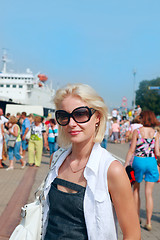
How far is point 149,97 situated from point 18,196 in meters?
69.1

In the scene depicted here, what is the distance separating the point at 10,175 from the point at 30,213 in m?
7.33

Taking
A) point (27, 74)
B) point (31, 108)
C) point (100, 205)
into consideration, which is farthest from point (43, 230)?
point (27, 74)

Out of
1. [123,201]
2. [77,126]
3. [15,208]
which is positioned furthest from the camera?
[15,208]

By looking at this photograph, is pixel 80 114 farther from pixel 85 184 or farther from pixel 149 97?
pixel 149 97

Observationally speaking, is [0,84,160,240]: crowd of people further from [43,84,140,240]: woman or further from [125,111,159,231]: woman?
[125,111,159,231]: woman

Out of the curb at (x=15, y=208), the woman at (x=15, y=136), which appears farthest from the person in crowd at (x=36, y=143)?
the curb at (x=15, y=208)

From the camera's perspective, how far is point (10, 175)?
8.97m

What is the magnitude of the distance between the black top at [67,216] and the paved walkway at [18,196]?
2714 millimetres

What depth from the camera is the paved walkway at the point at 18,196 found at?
15.3 ft

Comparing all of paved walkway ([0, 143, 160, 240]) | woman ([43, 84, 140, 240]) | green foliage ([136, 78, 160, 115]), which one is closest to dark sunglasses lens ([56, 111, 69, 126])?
woman ([43, 84, 140, 240])

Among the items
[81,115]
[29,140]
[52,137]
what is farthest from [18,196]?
[52,137]

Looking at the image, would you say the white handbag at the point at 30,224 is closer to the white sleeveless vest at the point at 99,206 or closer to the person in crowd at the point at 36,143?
the white sleeveless vest at the point at 99,206

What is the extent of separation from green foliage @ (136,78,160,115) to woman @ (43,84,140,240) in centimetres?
6528

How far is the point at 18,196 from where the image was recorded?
254 inches
